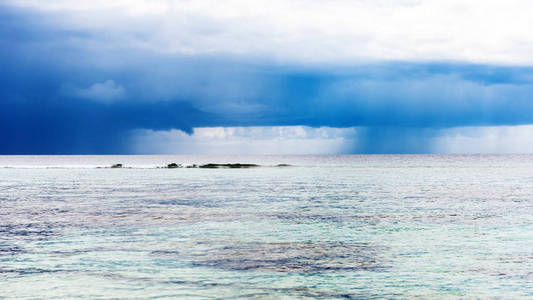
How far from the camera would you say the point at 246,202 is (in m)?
45.3

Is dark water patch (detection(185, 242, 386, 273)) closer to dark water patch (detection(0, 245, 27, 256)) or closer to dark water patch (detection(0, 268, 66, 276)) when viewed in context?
dark water patch (detection(0, 268, 66, 276))

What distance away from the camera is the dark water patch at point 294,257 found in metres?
19.2

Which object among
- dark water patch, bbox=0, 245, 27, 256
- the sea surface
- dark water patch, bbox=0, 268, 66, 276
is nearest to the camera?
the sea surface

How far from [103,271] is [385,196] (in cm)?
3647

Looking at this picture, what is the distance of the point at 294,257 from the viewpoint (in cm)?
2106

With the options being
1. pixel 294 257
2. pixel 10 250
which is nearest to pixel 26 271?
pixel 10 250

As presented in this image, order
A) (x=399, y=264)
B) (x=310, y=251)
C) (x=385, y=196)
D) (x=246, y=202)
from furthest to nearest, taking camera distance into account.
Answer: (x=385, y=196) < (x=246, y=202) < (x=310, y=251) < (x=399, y=264)

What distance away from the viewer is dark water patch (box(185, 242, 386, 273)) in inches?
754

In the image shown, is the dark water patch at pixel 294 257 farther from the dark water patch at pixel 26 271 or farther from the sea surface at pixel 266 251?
the dark water patch at pixel 26 271

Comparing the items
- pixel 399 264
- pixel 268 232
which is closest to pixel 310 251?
pixel 399 264

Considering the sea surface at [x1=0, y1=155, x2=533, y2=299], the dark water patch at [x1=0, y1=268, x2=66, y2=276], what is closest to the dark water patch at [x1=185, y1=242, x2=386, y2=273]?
the sea surface at [x1=0, y1=155, x2=533, y2=299]

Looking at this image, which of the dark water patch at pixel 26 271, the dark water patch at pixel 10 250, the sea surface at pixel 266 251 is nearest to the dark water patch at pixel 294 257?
the sea surface at pixel 266 251

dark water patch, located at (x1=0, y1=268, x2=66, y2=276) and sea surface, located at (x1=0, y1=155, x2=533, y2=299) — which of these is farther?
dark water patch, located at (x1=0, y1=268, x2=66, y2=276)

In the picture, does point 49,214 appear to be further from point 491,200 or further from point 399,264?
point 491,200
